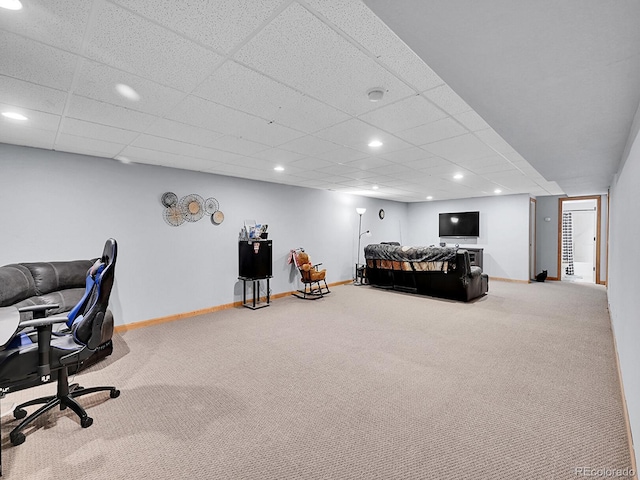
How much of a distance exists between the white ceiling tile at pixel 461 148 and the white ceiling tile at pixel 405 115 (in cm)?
70

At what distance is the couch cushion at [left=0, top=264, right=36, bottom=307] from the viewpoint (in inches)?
114

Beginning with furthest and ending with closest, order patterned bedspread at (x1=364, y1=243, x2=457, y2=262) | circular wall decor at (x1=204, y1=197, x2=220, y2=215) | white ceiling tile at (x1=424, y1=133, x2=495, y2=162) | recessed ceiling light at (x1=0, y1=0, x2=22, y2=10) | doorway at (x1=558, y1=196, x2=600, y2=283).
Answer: doorway at (x1=558, y1=196, x2=600, y2=283), patterned bedspread at (x1=364, y1=243, x2=457, y2=262), circular wall decor at (x1=204, y1=197, x2=220, y2=215), white ceiling tile at (x1=424, y1=133, x2=495, y2=162), recessed ceiling light at (x1=0, y1=0, x2=22, y2=10)

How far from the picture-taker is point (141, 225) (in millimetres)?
4406

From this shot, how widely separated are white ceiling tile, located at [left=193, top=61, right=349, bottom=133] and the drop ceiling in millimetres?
14

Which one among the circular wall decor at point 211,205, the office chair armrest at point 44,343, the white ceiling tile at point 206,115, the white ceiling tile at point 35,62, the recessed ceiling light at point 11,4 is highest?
the white ceiling tile at point 206,115

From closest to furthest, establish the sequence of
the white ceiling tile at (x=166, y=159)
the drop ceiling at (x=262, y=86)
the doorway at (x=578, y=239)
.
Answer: the drop ceiling at (x=262, y=86), the white ceiling tile at (x=166, y=159), the doorway at (x=578, y=239)

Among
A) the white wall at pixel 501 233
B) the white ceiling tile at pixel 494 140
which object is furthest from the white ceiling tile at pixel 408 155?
the white wall at pixel 501 233

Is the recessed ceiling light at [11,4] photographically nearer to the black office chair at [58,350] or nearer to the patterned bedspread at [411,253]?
the black office chair at [58,350]

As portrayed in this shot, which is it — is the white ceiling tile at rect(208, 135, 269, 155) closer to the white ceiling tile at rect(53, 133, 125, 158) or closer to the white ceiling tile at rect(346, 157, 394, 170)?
the white ceiling tile at rect(53, 133, 125, 158)

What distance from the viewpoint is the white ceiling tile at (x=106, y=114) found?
2.35 meters

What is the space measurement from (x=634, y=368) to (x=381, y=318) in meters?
3.13

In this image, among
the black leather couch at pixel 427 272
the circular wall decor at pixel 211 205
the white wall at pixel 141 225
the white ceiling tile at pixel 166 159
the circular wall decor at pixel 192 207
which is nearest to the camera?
the white wall at pixel 141 225

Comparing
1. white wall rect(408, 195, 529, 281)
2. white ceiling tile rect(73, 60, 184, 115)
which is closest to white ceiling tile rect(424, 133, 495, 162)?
white ceiling tile rect(73, 60, 184, 115)

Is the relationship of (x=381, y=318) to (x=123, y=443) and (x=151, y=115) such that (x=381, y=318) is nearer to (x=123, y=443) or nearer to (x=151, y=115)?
(x=123, y=443)
